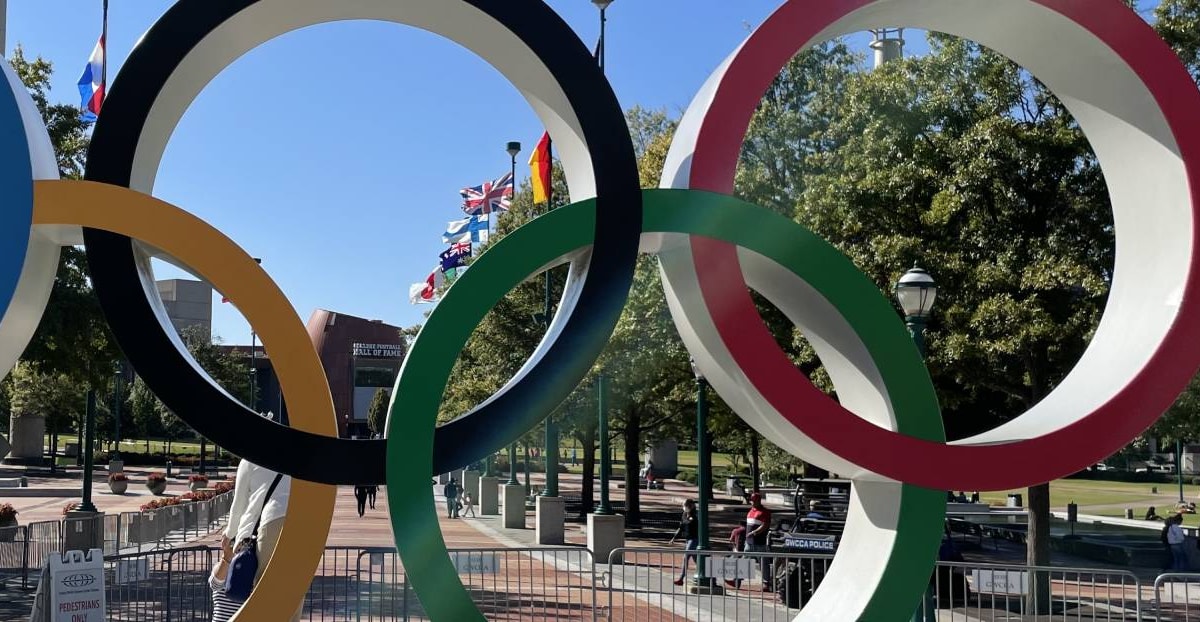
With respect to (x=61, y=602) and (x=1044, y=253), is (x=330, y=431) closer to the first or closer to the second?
(x=61, y=602)

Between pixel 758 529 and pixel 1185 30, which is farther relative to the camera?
pixel 758 529

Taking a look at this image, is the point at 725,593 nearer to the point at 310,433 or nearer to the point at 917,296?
the point at 917,296

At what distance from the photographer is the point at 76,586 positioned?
1062 centimetres

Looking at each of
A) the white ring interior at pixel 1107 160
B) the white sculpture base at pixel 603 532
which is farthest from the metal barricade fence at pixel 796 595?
the white ring interior at pixel 1107 160

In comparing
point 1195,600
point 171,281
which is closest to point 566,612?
point 1195,600

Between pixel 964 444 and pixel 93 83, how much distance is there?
1796cm

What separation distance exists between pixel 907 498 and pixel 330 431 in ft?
12.9

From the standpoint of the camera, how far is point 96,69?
20656 millimetres

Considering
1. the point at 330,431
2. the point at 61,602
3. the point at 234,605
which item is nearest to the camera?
Answer: the point at 330,431

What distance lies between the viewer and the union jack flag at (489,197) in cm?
3275

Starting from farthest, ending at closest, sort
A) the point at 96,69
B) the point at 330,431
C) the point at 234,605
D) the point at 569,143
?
the point at 96,69, the point at 234,605, the point at 569,143, the point at 330,431

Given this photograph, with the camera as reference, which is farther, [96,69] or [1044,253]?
[96,69]

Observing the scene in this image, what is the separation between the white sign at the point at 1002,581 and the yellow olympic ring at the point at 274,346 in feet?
23.8

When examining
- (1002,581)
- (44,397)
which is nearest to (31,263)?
(1002,581)
